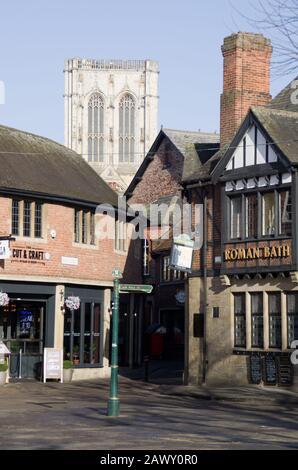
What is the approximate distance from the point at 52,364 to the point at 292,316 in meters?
9.05

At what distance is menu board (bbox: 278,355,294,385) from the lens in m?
29.0

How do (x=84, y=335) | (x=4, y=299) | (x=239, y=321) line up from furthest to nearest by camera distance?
(x=84, y=335) → (x=4, y=299) → (x=239, y=321)

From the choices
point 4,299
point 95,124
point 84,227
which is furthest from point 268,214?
point 95,124

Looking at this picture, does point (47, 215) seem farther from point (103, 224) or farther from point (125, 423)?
point (125, 423)

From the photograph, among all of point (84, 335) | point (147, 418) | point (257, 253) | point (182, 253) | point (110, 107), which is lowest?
point (147, 418)

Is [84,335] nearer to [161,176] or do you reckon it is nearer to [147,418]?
[147,418]

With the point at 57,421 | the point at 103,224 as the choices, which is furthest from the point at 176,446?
the point at 103,224

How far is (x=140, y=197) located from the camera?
177 ft

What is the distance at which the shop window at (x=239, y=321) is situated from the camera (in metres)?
30.9

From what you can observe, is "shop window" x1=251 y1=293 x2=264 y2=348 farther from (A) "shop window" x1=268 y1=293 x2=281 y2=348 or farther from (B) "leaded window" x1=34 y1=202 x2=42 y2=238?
(B) "leaded window" x1=34 y1=202 x2=42 y2=238

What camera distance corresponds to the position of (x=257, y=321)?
30406mm

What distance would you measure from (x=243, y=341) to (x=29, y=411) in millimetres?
9971

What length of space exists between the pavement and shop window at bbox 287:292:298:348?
1.78 meters

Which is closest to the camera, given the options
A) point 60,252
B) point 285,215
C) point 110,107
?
point 285,215
